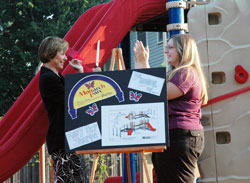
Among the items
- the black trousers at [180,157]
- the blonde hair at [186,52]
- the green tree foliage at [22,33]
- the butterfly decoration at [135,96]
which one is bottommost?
the black trousers at [180,157]

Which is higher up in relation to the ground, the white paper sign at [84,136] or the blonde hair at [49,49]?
the blonde hair at [49,49]

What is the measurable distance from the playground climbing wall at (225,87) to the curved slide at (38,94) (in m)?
0.91

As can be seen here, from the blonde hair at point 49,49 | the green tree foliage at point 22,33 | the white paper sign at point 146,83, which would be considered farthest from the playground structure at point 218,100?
the green tree foliage at point 22,33

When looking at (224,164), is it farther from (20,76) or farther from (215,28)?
(20,76)

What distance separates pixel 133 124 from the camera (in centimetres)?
397

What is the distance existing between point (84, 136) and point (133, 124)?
41 centimetres

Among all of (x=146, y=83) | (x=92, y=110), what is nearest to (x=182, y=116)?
(x=146, y=83)

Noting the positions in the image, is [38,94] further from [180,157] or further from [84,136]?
[180,157]

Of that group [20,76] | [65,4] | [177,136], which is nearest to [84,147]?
[177,136]

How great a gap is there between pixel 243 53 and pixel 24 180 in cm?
869

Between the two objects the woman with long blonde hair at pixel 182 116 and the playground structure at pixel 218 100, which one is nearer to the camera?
the woman with long blonde hair at pixel 182 116

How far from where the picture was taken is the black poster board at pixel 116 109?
3.94 metres

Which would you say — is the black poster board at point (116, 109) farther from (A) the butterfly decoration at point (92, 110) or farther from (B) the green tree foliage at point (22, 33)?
(B) the green tree foliage at point (22, 33)

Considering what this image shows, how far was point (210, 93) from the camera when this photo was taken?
16.3 feet
